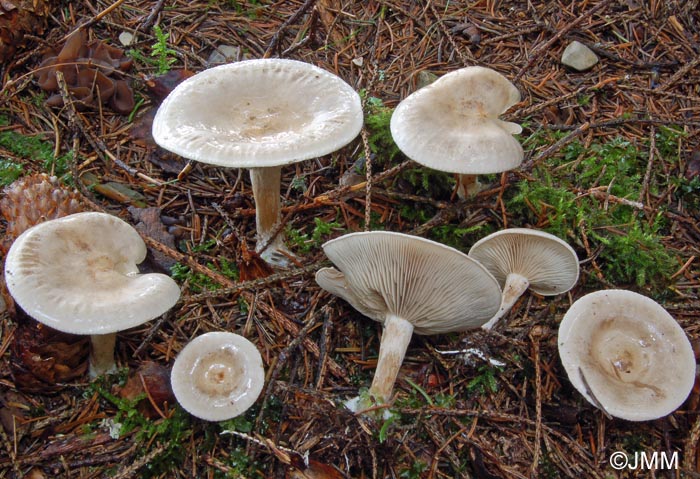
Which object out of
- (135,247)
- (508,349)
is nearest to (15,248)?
(135,247)

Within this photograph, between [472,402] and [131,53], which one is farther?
[131,53]

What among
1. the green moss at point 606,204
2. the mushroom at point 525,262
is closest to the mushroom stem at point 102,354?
the mushroom at point 525,262

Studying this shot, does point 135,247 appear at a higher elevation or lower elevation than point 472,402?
higher

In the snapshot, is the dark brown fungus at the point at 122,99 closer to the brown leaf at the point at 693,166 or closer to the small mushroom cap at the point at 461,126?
the small mushroom cap at the point at 461,126

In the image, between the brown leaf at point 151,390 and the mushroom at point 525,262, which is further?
the mushroom at point 525,262

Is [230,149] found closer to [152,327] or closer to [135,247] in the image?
[135,247]

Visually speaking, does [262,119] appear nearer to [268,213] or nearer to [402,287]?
[268,213]

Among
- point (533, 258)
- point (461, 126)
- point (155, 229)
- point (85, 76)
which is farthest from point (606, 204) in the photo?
point (85, 76)
